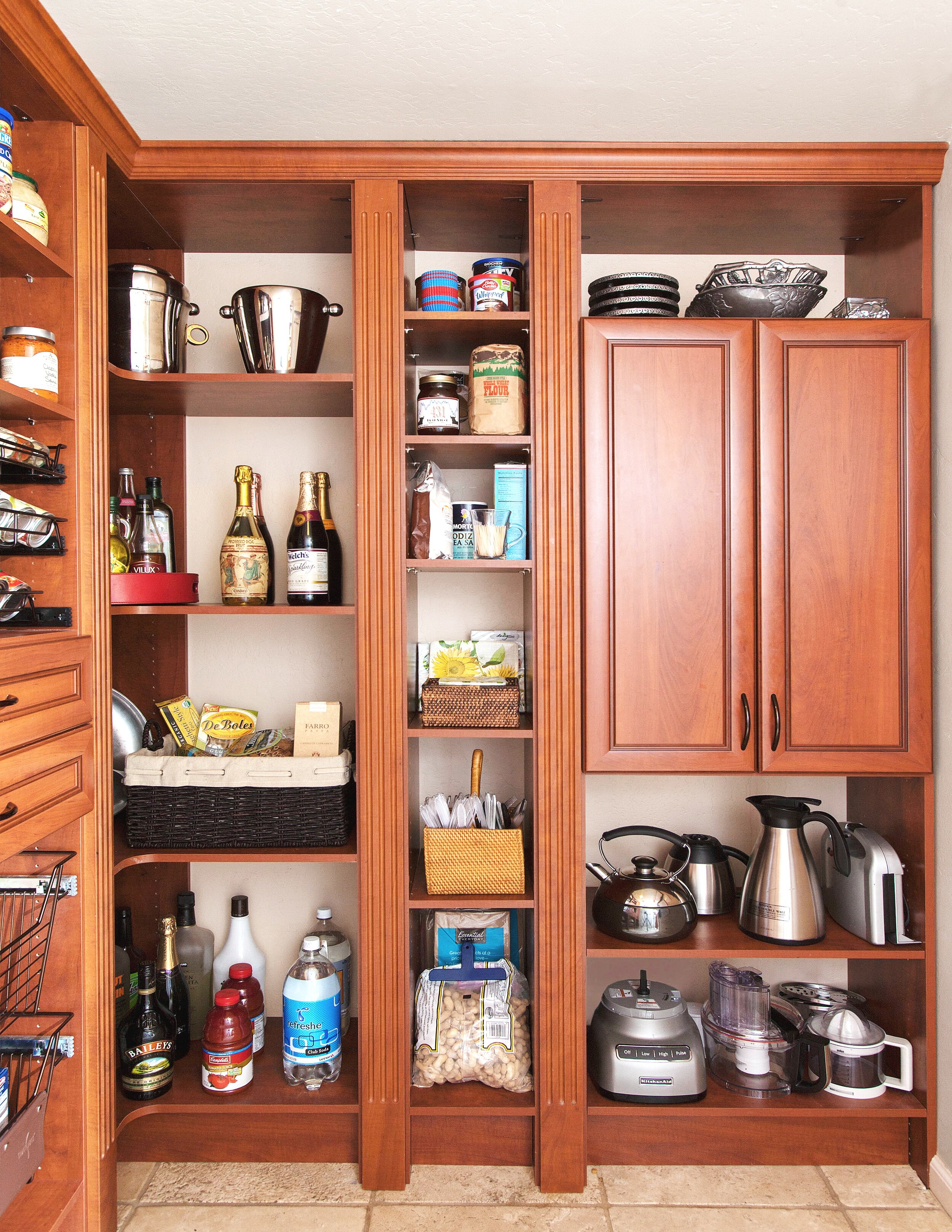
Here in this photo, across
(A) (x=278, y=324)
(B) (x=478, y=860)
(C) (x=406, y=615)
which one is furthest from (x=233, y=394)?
(B) (x=478, y=860)

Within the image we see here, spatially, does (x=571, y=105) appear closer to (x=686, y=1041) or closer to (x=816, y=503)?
(x=816, y=503)

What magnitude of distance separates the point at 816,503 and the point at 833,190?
71 cm

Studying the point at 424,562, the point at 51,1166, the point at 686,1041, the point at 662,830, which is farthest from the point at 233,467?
the point at 686,1041

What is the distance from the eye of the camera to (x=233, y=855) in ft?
6.03

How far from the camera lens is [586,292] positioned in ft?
7.15

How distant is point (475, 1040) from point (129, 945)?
2.81 feet

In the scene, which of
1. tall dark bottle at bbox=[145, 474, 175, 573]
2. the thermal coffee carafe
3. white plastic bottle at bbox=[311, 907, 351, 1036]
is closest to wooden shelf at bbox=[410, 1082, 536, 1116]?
white plastic bottle at bbox=[311, 907, 351, 1036]

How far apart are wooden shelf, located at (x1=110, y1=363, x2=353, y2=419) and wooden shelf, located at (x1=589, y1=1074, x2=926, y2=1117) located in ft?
5.71

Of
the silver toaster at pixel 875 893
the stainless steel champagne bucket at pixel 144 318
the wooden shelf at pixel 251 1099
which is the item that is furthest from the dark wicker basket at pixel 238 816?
the silver toaster at pixel 875 893

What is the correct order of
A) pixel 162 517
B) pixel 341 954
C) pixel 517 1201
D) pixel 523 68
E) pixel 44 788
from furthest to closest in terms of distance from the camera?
1. pixel 341 954
2. pixel 162 517
3. pixel 517 1201
4. pixel 523 68
5. pixel 44 788

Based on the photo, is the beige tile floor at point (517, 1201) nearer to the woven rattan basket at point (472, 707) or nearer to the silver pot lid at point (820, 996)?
the silver pot lid at point (820, 996)

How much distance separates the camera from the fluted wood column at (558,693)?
1.79 meters

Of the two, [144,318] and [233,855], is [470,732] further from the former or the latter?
[144,318]

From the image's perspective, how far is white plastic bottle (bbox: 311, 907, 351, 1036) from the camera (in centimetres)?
203
